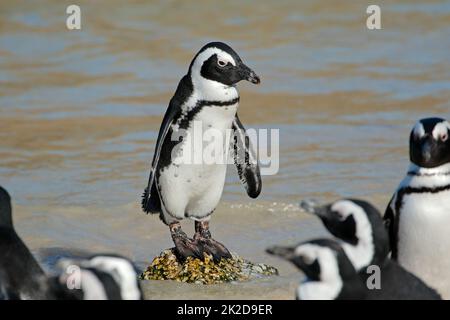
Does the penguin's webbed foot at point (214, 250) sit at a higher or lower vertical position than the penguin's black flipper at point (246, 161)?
lower

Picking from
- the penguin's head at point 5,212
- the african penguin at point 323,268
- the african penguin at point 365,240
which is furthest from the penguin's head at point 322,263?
the penguin's head at point 5,212

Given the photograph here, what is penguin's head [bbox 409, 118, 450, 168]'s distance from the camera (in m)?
5.73

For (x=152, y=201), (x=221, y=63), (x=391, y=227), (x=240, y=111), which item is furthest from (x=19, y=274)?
(x=240, y=111)

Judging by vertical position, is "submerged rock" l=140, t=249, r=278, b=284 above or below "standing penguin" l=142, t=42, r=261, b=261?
below

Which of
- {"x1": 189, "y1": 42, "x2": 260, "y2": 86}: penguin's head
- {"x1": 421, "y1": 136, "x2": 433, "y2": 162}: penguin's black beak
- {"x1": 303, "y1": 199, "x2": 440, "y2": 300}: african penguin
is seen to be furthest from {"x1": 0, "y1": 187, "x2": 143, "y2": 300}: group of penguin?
{"x1": 421, "y1": 136, "x2": 433, "y2": 162}: penguin's black beak

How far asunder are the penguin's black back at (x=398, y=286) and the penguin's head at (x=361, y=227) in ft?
0.27

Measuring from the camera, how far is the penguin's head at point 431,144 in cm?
573

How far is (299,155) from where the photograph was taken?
10.5 m

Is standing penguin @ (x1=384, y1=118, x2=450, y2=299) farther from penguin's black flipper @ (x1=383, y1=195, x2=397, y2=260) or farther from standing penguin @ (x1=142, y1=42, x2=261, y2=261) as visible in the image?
standing penguin @ (x1=142, y1=42, x2=261, y2=261)

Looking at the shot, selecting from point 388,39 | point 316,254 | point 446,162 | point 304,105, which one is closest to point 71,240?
point 446,162

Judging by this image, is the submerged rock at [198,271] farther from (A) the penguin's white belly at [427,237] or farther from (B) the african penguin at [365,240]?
(B) the african penguin at [365,240]

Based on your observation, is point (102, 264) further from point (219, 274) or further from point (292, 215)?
point (292, 215)

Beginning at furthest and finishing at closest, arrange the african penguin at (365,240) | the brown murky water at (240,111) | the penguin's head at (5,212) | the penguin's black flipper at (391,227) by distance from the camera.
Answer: the brown murky water at (240,111) < the penguin's black flipper at (391,227) < the penguin's head at (5,212) < the african penguin at (365,240)

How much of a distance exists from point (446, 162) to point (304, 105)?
6914mm
